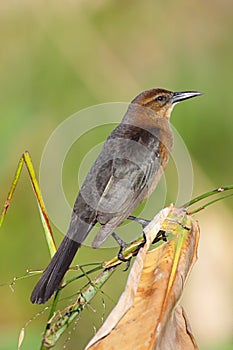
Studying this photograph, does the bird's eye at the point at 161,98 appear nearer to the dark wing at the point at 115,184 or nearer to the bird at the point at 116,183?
the bird at the point at 116,183

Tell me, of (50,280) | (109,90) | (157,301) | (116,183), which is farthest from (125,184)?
(109,90)

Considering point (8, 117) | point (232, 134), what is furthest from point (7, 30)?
point (8, 117)

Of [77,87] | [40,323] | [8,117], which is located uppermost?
[77,87]

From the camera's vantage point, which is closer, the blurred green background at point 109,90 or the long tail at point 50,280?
the long tail at point 50,280

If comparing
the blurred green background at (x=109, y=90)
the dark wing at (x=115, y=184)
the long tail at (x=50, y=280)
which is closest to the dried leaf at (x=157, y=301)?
the long tail at (x=50, y=280)

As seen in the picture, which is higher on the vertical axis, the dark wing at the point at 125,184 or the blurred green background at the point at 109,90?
the blurred green background at the point at 109,90

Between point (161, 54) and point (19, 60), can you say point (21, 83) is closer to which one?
point (19, 60)

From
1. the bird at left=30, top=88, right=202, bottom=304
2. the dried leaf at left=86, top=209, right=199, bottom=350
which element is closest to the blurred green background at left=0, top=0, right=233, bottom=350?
the bird at left=30, top=88, right=202, bottom=304
